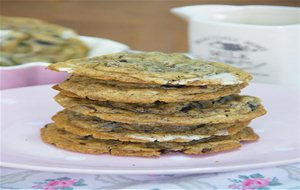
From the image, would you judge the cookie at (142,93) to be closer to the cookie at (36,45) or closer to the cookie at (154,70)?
the cookie at (154,70)

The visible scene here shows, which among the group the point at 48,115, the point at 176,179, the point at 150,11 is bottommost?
the point at 176,179

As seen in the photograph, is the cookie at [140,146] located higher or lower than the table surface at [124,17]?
lower

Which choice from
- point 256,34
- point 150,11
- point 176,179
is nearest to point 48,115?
point 176,179

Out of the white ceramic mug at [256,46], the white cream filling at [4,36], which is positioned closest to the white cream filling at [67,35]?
the white cream filling at [4,36]

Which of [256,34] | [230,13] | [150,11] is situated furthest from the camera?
[150,11]

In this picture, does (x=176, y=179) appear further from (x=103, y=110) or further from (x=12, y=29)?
(x=12, y=29)

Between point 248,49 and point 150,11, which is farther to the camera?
point 150,11

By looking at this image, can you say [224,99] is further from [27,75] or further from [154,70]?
[27,75]
